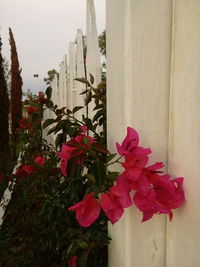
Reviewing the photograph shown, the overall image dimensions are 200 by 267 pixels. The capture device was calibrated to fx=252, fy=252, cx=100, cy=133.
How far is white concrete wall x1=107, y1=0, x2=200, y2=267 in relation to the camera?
24.7 inches

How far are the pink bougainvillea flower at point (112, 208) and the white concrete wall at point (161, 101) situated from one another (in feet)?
0.53

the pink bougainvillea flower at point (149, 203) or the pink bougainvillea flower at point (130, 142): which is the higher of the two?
the pink bougainvillea flower at point (130, 142)

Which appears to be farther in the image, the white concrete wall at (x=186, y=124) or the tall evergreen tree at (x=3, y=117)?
the tall evergreen tree at (x=3, y=117)

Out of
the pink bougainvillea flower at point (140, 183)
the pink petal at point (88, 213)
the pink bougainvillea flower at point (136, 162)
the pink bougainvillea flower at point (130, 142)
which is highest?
the pink bougainvillea flower at point (130, 142)

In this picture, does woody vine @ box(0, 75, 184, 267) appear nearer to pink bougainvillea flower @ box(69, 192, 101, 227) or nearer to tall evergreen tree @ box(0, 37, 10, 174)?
pink bougainvillea flower @ box(69, 192, 101, 227)

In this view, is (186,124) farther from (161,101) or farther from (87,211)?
(87,211)

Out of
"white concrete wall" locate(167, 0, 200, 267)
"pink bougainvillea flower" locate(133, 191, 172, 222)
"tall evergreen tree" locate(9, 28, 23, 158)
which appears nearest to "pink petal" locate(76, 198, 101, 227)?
"pink bougainvillea flower" locate(133, 191, 172, 222)

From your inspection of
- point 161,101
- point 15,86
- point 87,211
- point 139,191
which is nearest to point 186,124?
point 161,101

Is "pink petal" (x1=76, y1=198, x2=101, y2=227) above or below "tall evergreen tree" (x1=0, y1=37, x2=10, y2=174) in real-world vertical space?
below

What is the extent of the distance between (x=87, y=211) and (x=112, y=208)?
0.23 feet

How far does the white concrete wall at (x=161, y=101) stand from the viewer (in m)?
0.63

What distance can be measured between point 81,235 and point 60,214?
0.69 ft

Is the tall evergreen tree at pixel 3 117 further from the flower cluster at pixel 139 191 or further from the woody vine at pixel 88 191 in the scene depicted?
the flower cluster at pixel 139 191

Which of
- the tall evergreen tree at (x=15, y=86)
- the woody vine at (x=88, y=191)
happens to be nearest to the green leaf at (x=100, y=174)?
the woody vine at (x=88, y=191)
